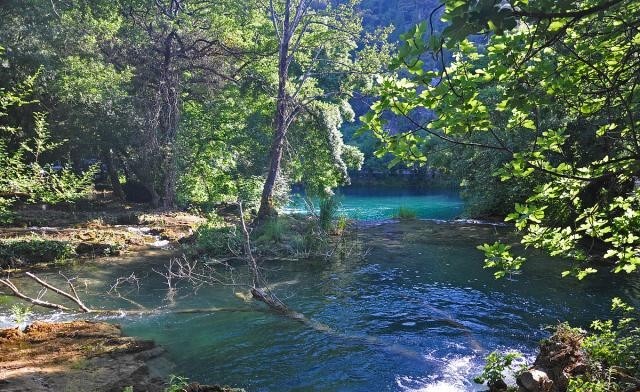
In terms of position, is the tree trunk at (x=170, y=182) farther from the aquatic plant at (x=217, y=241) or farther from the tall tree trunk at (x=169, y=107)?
the aquatic plant at (x=217, y=241)

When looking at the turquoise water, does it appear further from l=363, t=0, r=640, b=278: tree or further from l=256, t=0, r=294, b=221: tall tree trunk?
l=363, t=0, r=640, b=278: tree

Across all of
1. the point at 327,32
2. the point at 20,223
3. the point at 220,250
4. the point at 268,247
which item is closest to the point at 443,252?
the point at 268,247

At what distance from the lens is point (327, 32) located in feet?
66.6

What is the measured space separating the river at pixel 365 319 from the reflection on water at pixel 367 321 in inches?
0.9

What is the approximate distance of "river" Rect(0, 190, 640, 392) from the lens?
23.8ft

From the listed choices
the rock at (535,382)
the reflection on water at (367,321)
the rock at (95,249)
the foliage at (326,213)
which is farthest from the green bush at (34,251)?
the rock at (535,382)

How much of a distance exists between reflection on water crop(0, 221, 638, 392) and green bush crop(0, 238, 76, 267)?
1042 millimetres

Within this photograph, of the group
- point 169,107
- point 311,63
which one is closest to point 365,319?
point 311,63

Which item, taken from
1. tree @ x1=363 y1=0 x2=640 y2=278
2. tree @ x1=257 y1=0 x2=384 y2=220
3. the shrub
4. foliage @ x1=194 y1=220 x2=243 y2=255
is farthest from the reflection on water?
tree @ x1=257 y1=0 x2=384 y2=220

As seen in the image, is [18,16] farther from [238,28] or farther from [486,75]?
[486,75]

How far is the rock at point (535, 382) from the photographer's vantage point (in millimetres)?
5559

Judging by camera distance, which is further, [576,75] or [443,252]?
[443,252]

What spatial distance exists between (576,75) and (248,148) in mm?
24319

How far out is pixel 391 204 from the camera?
40750 mm
